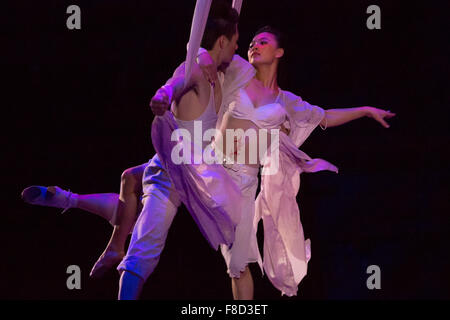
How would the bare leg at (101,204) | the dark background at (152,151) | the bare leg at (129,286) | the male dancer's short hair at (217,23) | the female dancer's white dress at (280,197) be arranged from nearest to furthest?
the bare leg at (129,286), the male dancer's short hair at (217,23), the female dancer's white dress at (280,197), the bare leg at (101,204), the dark background at (152,151)

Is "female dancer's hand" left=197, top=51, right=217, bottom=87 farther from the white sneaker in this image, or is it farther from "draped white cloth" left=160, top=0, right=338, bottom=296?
the white sneaker

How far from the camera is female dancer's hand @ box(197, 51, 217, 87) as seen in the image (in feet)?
8.62

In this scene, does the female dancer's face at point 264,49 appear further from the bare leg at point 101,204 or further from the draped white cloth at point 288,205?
the bare leg at point 101,204

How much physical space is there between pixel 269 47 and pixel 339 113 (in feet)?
1.68

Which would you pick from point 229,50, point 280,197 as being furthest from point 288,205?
point 229,50

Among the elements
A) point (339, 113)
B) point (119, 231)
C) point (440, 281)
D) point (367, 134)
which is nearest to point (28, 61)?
point (119, 231)

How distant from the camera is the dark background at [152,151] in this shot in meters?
3.64

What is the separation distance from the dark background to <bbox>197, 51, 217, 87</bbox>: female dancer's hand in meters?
1.09

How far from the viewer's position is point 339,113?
3383 mm

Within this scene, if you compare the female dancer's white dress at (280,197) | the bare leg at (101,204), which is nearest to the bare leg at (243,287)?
the female dancer's white dress at (280,197)

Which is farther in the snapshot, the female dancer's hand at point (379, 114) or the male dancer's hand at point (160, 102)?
the female dancer's hand at point (379, 114)

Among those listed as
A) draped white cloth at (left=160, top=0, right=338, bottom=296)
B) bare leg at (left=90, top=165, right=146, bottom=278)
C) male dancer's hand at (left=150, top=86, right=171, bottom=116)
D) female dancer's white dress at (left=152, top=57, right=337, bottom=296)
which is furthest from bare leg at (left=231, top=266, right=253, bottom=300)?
male dancer's hand at (left=150, top=86, right=171, bottom=116)

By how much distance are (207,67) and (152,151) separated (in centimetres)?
133

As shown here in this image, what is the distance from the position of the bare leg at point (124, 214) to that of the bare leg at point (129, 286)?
1.86ft
